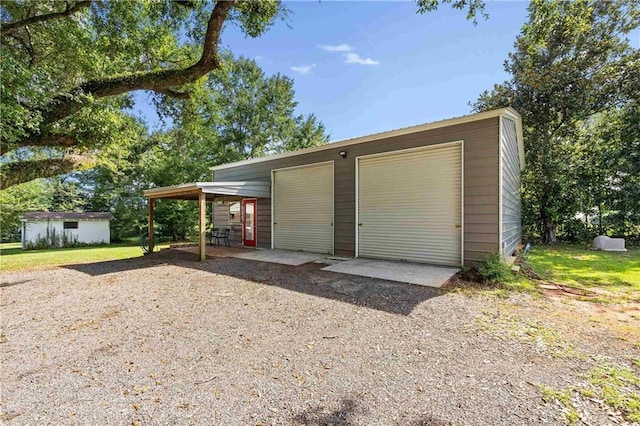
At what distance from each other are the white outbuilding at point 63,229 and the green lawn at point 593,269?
21.8 metres

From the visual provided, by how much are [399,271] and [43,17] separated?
30.6 ft

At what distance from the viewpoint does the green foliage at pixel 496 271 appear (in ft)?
17.5

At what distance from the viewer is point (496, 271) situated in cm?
534

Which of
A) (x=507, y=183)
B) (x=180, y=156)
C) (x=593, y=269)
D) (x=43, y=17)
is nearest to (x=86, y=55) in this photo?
(x=43, y=17)

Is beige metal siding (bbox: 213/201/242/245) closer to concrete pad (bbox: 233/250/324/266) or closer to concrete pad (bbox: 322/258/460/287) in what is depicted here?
concrete pad (bbox: 233/250/324/266)

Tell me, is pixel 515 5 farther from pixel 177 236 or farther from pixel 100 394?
pixel 177 236

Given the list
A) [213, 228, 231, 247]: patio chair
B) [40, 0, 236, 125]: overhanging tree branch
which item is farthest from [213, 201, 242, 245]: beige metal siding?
[40, 0, 236, 125]: overhanging tree branch

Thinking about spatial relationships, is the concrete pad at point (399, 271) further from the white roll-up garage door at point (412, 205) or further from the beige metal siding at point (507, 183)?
the beige metal siding at point (507, 183)

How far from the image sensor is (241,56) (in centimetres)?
2236

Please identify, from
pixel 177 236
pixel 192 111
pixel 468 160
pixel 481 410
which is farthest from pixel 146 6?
pixel 177 236

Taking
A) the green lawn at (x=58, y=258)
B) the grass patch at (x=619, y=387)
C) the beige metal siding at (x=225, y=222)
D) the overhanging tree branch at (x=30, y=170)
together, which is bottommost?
the green lawn at (x=58, y=258)

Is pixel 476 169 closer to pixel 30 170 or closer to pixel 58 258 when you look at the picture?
pixel 30 170

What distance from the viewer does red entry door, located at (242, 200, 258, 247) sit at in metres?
11.1

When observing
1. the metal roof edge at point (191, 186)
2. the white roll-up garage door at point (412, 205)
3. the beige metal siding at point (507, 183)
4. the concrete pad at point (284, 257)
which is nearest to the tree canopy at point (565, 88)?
the beige metal siding at point (507, 183)
